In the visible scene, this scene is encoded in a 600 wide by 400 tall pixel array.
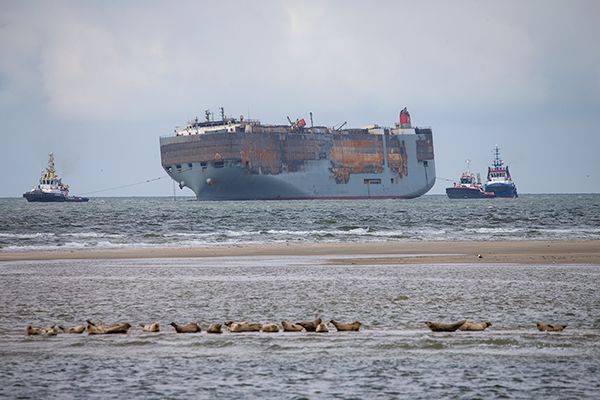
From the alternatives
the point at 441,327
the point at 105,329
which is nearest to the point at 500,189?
the point at 441,327

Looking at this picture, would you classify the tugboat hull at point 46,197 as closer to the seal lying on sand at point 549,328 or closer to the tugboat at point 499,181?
the tugboat at point 499,181

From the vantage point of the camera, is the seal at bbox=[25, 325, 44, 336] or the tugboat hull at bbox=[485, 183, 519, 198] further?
the tugboat hull at bbox=[485, 183, 519, 198]

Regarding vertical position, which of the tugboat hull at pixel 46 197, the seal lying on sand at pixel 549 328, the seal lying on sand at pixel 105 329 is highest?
the tugboat hull at pixel 46 197

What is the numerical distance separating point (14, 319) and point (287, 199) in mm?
121114

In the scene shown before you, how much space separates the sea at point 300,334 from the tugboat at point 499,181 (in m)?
137

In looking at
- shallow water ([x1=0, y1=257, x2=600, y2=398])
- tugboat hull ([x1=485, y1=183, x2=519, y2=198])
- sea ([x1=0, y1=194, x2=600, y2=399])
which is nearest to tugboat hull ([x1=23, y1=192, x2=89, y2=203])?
tugboat hull ([x1=485, y1=183, x2=519, y2=198])

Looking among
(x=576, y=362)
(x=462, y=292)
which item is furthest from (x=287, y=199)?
(x=576, y=362)

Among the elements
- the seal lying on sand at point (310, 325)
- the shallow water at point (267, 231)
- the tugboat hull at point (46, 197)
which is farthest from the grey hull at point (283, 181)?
the seal lying on sand at point (310, 325)

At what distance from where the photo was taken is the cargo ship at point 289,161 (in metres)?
134

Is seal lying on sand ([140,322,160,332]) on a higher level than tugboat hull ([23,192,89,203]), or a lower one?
lower

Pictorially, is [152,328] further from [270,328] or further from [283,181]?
[283,181]

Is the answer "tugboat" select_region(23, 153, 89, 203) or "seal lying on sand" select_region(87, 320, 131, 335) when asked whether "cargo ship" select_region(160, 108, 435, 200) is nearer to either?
"tugboat" select_region(23, 153, 89, 203)

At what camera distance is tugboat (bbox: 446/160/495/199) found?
16938 centimetres

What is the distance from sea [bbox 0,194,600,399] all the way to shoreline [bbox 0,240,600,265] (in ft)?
7.66
